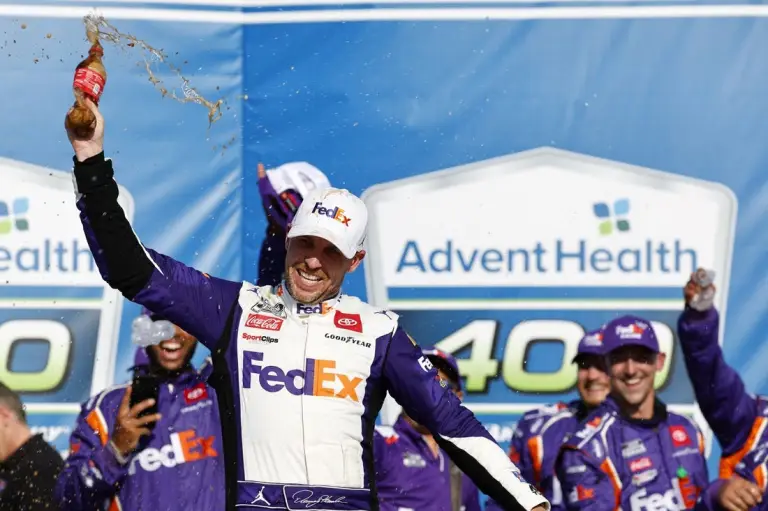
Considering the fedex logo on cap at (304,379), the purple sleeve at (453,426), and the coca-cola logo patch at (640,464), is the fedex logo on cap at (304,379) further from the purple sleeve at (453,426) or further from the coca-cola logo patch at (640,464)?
the coca-cola logo patch at (640,464)

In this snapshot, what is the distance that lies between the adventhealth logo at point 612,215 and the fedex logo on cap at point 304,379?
3.25 metres

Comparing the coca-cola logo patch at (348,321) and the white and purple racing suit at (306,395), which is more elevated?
the coca-cola logo patch at (348,321)

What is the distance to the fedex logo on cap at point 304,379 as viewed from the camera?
4062 millimetres

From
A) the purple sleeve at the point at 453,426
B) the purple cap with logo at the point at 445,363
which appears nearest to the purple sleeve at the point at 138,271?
the purple sleeve at the point at 453,426

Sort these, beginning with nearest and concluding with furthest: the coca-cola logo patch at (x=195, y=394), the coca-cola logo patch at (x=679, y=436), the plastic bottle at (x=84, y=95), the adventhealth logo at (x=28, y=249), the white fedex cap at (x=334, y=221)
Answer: the plastic bottle at (x=84, y=95), the white fedex cap at (x=334, y=221), the coca-cola logo patch at (x=195, y=394), the coca-cola logo patch at (x=679, y=436), the adventhealth logo at (x=28, y=249)

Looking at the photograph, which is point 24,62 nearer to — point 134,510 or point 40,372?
point 40,372

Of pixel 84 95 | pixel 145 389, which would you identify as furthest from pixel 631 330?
pixel 84 95

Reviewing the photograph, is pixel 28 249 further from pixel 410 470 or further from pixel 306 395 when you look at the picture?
pixel 306 395

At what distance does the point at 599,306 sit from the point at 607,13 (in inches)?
60.5

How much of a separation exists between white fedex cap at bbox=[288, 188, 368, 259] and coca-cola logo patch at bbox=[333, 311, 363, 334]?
0.18 metres

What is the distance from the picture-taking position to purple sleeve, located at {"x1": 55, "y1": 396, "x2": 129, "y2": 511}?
5.45 m

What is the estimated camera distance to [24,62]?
695 cm

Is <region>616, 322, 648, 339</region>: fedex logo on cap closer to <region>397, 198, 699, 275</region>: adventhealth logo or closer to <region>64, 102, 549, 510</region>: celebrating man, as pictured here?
<region>397, 198, 699, 275</region>: adventhealth logo

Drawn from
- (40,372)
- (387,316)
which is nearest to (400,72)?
(40,372)
